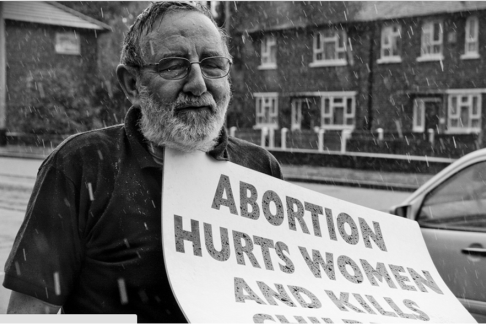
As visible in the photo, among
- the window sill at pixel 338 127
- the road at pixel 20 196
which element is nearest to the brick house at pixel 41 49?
the road at pixel 20 196

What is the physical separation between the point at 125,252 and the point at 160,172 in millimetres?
264

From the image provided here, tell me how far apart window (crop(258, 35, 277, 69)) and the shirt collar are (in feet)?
103

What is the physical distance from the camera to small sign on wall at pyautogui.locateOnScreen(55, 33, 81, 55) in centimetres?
3406

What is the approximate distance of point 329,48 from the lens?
31.2m

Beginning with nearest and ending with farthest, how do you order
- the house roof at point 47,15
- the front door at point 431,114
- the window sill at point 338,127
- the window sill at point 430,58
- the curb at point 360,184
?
the curb at point 360,184 → the window sill at point 430,58 → the front door at point 431,114 → the window sill at point 338,127 → the house roof at point 47,15

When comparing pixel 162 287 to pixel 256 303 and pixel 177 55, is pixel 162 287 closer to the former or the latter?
pixel 256 303

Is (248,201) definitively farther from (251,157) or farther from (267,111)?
(267,111)

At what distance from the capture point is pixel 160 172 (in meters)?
1.96

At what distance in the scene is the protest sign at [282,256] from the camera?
5.55ft

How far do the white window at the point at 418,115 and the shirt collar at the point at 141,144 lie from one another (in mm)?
27581

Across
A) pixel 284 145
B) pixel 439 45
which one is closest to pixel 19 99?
pixel 284 145

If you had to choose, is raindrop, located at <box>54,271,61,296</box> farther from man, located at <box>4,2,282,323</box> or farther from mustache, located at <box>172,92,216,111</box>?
mustache, located at <box>172,92,216,111</box>

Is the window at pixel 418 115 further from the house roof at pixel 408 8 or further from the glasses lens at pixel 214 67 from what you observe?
the glasses lens at pixel 214 67

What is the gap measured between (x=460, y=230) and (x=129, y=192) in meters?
2.67
